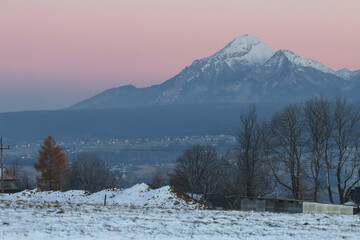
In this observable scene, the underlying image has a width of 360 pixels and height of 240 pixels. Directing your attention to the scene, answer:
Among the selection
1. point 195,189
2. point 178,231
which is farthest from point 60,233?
point 195,189

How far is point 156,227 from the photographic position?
2500cm

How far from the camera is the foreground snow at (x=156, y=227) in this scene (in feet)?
72.0

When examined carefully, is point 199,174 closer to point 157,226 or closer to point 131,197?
point 131,197

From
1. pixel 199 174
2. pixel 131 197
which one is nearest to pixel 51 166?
pixel 199 174

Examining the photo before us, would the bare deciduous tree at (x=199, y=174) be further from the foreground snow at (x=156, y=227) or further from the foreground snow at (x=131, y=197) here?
the foreground snow at (x=156, y=227)

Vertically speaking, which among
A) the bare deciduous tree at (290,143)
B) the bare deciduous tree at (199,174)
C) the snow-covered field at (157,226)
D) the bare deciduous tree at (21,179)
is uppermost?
the bare deciduous tree at (290,143)

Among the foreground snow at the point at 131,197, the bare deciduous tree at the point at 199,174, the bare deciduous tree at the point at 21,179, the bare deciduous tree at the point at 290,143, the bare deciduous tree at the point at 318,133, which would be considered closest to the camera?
the foreground snow at the point at 131,197

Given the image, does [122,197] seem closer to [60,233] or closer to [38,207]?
[38,207]

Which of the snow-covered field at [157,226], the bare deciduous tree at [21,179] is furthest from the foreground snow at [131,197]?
the bare deciduous tree at [21,179]

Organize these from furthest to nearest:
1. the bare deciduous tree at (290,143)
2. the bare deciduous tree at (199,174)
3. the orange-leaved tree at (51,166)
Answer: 1. the orange-leaved tree at (51,166)
2. the bare deciduous tree at (199,174)
3. the bare deciduous tree at (290,143)

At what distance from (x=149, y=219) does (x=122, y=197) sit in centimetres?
2460

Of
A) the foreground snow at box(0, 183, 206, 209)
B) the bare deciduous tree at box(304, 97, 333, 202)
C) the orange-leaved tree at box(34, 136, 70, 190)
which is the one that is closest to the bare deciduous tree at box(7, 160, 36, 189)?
the orange-leaved tree at box(34, 136, 70, 190)

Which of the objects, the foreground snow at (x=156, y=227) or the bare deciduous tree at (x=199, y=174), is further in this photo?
the bare deciduous tree at (x=199, y=174)

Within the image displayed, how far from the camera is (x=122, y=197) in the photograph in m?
51.9
